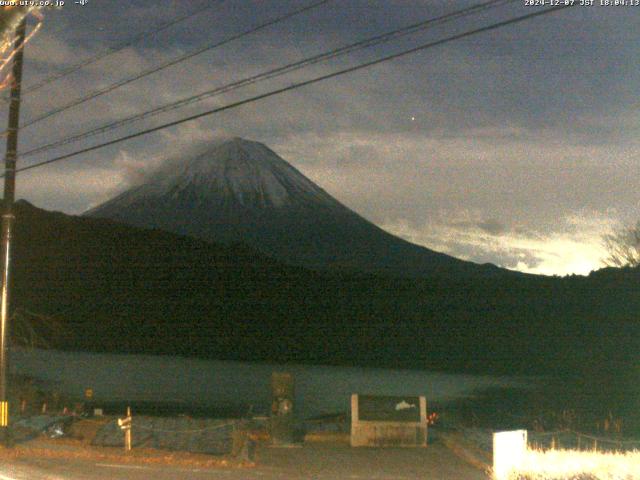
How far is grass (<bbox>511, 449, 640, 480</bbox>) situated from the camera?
1108 cm

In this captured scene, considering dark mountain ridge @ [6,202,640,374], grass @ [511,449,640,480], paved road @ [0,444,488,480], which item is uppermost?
dark mountain ridge @ [6,202,640,374]

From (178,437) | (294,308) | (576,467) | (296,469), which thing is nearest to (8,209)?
(178,437)

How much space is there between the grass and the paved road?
1.28 metres

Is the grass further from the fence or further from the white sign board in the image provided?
the fence

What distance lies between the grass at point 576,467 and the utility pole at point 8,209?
10.8 m

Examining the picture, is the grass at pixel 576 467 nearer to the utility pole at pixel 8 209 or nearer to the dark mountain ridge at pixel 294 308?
the utility pole at pixel 8 209

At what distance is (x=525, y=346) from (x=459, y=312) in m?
11.7

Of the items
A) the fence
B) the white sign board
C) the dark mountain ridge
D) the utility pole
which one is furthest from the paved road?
the dark mountain ridge

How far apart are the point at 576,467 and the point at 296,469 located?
521cm

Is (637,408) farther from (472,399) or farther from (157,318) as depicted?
(157,318)

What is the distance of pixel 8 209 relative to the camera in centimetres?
1716

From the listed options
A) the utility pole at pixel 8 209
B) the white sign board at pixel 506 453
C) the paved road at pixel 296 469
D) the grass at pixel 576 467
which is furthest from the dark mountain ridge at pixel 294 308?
the utility pole at pixel 8 209

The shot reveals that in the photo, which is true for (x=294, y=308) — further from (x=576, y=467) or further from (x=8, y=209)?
(x=576, y=467)

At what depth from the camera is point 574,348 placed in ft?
238
